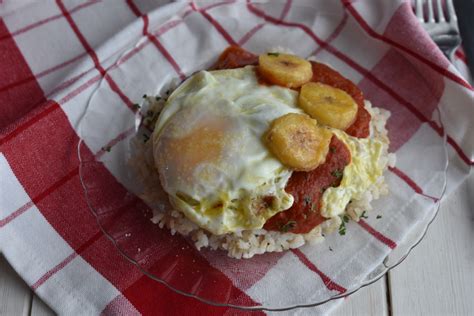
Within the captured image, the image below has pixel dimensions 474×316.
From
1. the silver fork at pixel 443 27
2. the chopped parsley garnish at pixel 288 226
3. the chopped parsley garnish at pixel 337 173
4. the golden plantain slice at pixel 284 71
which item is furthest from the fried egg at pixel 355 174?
the silver fork at pixel 443 27

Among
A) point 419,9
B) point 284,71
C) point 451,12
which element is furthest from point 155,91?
point 451,12

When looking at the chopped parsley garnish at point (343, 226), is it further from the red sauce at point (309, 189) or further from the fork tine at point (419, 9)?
the fork tine at point (419, 9)

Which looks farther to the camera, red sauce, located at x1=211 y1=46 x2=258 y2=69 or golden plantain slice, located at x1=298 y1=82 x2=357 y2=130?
red sauce, located at x1=211 y1=46 x2=258 y2=69

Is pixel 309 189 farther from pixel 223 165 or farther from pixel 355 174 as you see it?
pixel 223 165

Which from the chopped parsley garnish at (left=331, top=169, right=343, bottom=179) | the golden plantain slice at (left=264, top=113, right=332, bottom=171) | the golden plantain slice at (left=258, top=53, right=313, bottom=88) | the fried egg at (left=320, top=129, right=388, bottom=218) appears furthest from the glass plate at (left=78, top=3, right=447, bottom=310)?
the golden plantain slice at (left=258, top=53, right=313, bottom=88)

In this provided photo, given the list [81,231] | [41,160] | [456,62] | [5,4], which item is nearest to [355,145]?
[456,62]

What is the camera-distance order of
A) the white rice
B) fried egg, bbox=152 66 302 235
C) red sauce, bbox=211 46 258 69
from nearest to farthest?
fried egg, bbox=152 66 302 235, the white rice, red sauce, bbox=211 46 258 69

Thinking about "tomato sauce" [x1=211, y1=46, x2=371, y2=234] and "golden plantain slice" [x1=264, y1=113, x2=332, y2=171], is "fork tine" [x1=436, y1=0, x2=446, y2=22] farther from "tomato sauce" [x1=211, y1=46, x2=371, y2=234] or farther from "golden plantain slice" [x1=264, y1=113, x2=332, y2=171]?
"golden plantain slice" [x1=264, y1=113, x2=332, y2=171]
